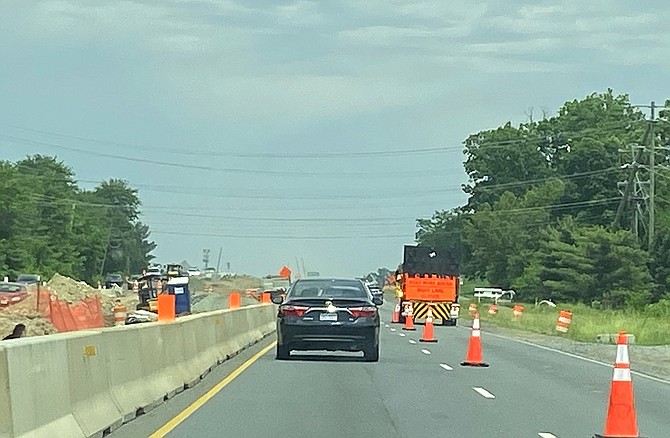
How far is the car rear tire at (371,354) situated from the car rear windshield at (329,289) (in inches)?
40.0

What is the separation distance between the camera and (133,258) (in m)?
145

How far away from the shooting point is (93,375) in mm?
13656

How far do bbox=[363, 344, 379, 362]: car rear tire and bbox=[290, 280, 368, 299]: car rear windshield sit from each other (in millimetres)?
1016

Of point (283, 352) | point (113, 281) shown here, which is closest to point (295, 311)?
point (283, 352)

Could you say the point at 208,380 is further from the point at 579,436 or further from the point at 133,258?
the point at 133,258

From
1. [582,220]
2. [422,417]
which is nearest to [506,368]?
[422,417]

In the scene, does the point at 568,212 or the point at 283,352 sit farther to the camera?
the point at 568,212

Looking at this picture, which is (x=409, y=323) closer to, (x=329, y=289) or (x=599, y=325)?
(x=599, y=325)

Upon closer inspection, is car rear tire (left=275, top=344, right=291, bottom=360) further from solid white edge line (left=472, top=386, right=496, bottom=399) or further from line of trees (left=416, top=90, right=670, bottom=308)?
line of trees (left=416, top=90, right=670, bottom=308)

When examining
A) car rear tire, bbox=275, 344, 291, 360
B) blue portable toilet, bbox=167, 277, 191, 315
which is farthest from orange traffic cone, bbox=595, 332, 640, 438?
blue portable toilet, bbox=167, 277, 191, 315

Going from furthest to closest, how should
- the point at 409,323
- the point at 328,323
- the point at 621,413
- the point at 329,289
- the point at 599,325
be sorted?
the point at 599,325 → the point at 409,323 → the point at 329,289 → the point at 328,323 → the point at 621,413

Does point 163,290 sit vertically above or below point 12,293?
above

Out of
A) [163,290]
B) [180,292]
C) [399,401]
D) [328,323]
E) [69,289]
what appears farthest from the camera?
[69,289]

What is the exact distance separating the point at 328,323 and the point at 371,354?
134cm
